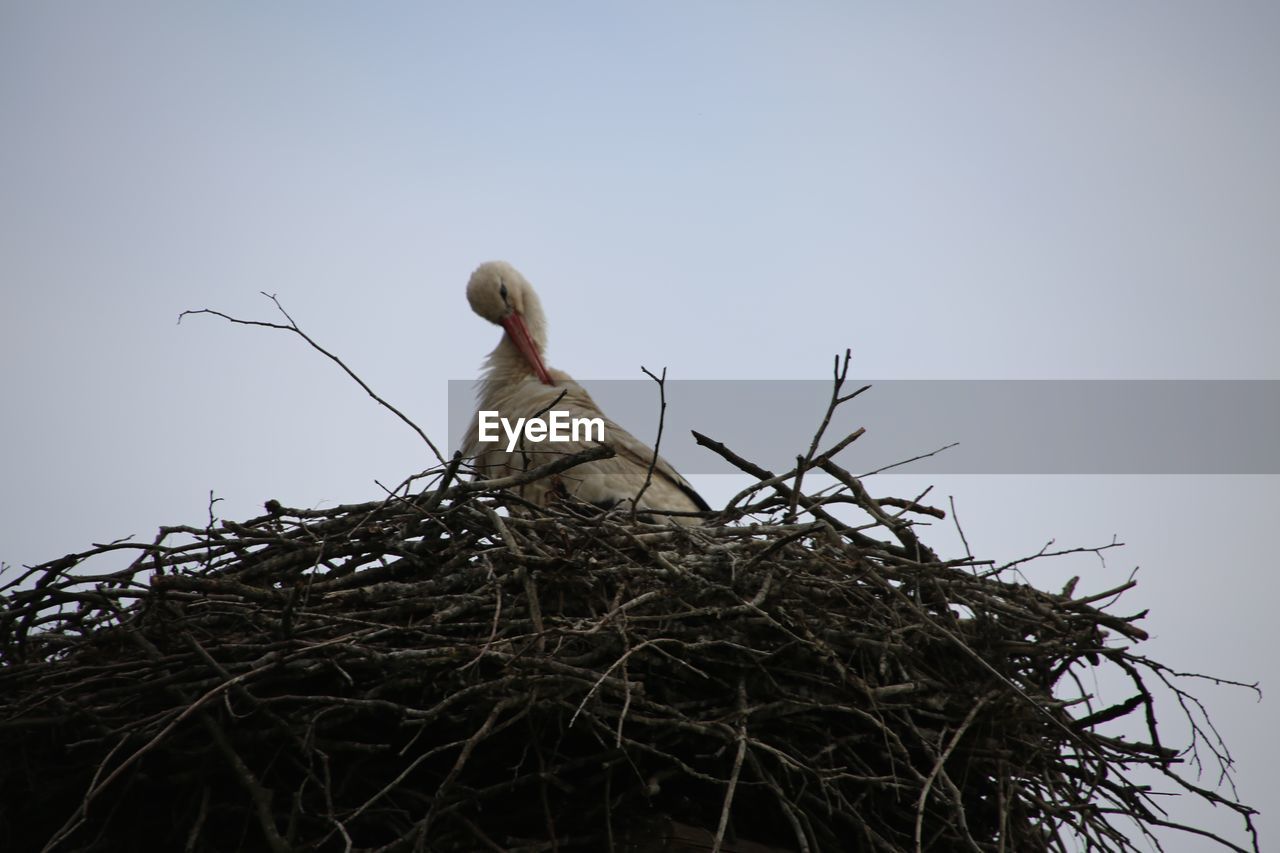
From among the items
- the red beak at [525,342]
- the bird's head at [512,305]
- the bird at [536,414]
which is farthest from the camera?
the bird's head at [512,305]

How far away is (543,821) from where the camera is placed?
267cm

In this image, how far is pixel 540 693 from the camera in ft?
8.18

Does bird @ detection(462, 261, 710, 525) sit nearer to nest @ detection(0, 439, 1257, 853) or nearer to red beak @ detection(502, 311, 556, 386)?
red beak @ detection(502, 311, 556, 386)

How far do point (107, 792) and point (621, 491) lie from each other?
2096 mm

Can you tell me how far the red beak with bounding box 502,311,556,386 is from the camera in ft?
16.9

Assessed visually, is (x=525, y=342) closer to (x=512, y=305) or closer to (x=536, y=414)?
(x=512, y=305)

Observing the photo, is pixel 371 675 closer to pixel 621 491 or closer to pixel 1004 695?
pixel 1004 695

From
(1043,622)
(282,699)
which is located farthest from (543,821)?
(1043,622)

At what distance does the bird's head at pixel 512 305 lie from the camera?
17.6ft

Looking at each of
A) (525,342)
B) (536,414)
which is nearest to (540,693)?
(536,414)

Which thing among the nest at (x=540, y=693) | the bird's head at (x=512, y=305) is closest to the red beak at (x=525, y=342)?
the bird's head at (x=512, y=305)

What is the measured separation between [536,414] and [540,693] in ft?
4.89

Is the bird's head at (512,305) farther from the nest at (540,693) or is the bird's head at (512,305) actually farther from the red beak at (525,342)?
the nest at (540,693)

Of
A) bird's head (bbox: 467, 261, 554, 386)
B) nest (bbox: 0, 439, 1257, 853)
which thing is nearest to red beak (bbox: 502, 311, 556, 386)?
bird's head (bbox: 467, 261, 554, 386)
